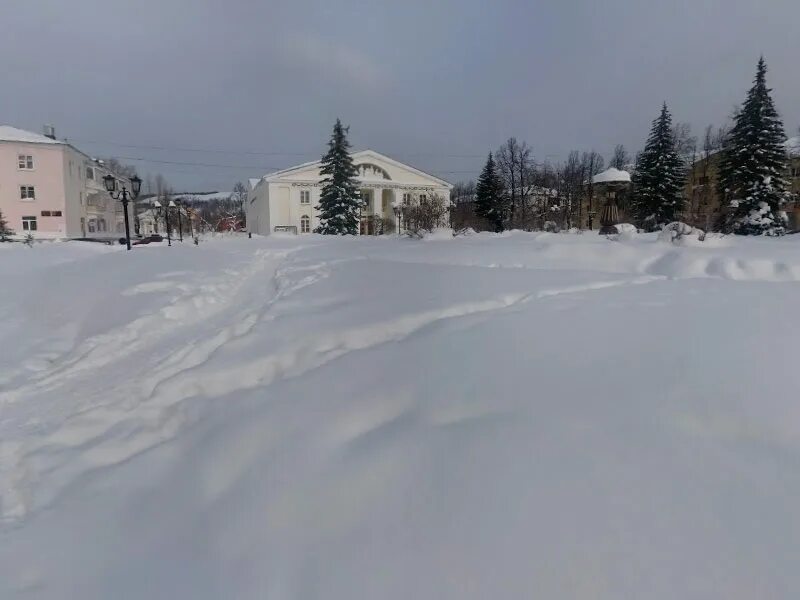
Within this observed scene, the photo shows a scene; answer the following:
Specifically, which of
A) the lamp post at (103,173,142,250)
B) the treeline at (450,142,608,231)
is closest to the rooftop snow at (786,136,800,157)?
the treeline at (450,142,608,231)

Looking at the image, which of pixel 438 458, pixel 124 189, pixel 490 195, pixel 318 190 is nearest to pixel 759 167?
pixel 490 195

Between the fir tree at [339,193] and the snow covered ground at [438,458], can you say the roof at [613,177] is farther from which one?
the fir tree at [339,193]

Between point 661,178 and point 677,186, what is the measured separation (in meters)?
1.11

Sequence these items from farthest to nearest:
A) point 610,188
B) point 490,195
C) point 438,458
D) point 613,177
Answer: point 490,195 < point 610,188 < point 613,177 < point 438,458

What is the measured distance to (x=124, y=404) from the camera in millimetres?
3338

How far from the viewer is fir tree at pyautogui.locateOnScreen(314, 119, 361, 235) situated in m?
30.8

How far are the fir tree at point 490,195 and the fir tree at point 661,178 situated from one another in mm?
10929

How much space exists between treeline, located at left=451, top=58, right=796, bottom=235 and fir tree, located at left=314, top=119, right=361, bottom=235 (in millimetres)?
6749

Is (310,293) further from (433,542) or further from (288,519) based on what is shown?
(433,542)

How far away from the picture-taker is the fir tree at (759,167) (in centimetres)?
2353

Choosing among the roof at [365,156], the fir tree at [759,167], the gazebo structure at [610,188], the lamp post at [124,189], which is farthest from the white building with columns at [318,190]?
the gazebo structure at [610,188]

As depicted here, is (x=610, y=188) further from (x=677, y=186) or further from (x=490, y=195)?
(x=490, y=195)

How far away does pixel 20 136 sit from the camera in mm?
34844

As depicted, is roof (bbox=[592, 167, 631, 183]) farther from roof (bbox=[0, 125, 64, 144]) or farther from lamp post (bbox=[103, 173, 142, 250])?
roof (bbox=[0, 125, 64, 144])
